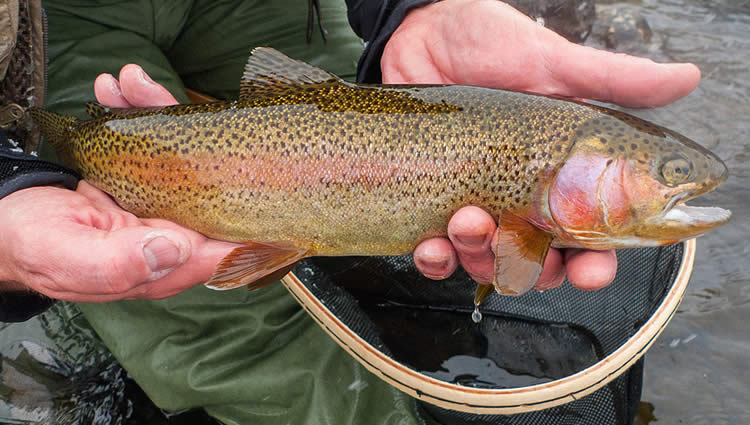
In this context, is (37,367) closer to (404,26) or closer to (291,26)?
(291,26)

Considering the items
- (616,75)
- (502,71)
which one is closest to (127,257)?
(502,71)

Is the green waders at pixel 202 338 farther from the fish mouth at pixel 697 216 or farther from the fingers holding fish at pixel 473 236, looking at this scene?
the fish mouth at pixel 697 216

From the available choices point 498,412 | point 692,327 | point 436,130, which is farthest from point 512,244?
point 692,327

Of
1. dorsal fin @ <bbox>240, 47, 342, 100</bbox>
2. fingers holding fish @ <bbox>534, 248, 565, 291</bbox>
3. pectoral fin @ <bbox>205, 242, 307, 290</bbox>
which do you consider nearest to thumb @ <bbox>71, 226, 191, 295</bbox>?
pectoral fin @ <bbox>205, 242, 307, 290</bbox>

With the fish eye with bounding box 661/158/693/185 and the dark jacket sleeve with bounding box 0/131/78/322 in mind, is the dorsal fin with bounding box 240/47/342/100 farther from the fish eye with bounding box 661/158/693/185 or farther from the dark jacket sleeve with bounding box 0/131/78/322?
the fish eye with bounding box 661/158/693/185

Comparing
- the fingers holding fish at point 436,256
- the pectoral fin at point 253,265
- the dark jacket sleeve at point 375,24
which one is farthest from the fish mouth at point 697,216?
the dark jacket sleeve at point 375,24

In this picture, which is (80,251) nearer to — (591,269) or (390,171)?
(390,171)
